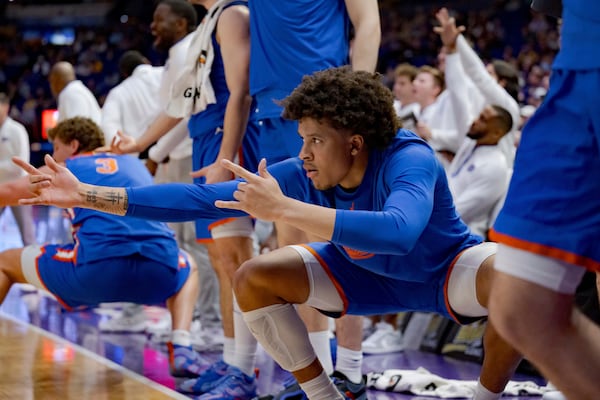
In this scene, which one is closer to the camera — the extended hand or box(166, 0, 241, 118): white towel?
box(166, 0, 241, 118): white towel

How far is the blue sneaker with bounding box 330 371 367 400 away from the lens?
3.50 meters

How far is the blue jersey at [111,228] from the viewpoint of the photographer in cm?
A: 448

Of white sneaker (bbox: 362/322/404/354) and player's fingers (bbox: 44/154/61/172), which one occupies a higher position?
player's fingers (bbox: 44/154/61/172)

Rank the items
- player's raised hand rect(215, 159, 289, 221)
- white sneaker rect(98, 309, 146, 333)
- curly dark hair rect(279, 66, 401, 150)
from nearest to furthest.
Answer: player's raised hand rect(215, 159, 289, 221)
curly dark hair rect(279, 66, 401, 150)
white sneaker rect(98, 309, 146, 333)

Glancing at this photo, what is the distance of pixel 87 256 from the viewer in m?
4.47

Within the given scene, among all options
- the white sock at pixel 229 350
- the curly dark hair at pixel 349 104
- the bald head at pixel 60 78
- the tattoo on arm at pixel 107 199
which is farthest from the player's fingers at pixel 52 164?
the bald head at pixel 60 78

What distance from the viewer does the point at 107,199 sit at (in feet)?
9.14

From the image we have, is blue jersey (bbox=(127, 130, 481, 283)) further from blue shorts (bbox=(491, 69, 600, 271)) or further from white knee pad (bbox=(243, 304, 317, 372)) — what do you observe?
blue shorts (bbox=(491, 69, 600, 271))

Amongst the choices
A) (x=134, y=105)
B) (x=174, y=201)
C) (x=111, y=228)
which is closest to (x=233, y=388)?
(x=174, y=201)

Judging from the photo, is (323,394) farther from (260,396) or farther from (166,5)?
(166,5)

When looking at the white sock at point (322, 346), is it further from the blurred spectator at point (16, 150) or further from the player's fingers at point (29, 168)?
the blurred spectator at point (16, 150)

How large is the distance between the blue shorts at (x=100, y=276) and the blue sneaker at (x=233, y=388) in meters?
0.94

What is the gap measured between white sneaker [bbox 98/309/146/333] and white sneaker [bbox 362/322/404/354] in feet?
4.67

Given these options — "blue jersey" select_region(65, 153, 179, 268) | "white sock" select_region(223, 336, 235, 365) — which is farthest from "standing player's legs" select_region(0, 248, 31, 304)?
"white sock" select_region(223, 336, 235, 365)
